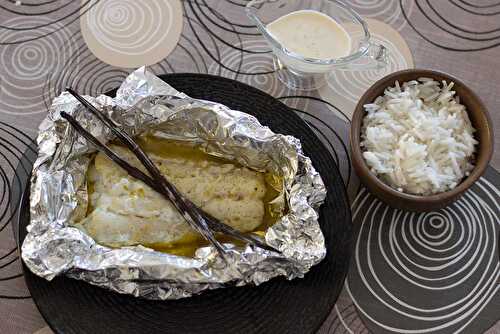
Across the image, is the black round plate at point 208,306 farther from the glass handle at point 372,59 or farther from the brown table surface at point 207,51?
the glass handle at point 372,59

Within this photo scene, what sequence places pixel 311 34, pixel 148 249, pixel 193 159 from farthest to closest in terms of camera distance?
pixel 311 34 → pixel 193 159 → pixel 148 249

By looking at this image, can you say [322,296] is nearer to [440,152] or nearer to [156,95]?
[440,152]

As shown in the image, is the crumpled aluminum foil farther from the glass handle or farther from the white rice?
the glass handle

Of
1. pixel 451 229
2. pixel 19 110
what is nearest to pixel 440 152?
pixel 451 229

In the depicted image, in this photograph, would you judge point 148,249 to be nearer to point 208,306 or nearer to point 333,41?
point 208,306

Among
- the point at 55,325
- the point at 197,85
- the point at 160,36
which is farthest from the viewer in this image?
the point at 160,36

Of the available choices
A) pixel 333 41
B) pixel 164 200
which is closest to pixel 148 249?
pixel 164 200

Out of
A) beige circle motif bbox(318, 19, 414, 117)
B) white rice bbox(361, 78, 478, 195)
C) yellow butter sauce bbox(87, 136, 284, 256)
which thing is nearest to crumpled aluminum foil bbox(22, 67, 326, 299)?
yellow butter sauce bbox(87, 136, 284, 256)
